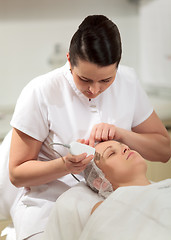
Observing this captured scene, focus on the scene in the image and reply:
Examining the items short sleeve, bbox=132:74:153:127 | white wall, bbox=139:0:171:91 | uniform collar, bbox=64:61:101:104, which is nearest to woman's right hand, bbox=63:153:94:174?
uniform collar, bbox=64:61:101:104

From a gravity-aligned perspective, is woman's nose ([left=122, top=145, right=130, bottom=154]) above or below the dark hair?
below

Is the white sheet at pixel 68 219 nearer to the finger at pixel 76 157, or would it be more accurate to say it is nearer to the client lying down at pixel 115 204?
the client lying down at pixel 115 204

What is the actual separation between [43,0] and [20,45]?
12.7 inches

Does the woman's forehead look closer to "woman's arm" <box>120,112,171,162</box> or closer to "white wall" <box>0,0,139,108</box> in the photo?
"woman's arm" <box>120,112,171,162</box>

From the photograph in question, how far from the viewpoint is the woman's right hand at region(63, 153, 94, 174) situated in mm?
1265

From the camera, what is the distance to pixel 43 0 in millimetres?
2430

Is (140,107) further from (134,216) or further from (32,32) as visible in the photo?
(32,32)

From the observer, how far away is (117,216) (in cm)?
126

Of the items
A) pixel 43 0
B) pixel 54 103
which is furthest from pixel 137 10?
pixel 54 103

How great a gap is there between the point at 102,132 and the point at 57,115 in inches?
7.5

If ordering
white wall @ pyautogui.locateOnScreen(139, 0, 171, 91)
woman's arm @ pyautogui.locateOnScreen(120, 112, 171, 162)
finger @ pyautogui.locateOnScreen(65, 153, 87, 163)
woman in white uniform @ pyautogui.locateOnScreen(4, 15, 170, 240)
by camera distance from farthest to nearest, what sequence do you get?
white wall @ pyautogui.locateOnScreen(139, 0, 171, 91) < woman's arm @ pyautogui.locateOnScreen(120, 112, 171, 162) < woman in white uniform @ pyautogui.locateOnScreen(4, 15, 170, 240) < finger @ pyautogui.locateOnScreen(65, 153, 87, 163)

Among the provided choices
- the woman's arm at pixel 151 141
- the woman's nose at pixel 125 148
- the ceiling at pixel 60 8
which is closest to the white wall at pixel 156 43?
the ceiling at pixel 60 8

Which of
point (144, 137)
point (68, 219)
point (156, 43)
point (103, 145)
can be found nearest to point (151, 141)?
point (144, 137)

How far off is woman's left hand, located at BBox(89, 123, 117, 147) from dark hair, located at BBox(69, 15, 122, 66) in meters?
0.28
